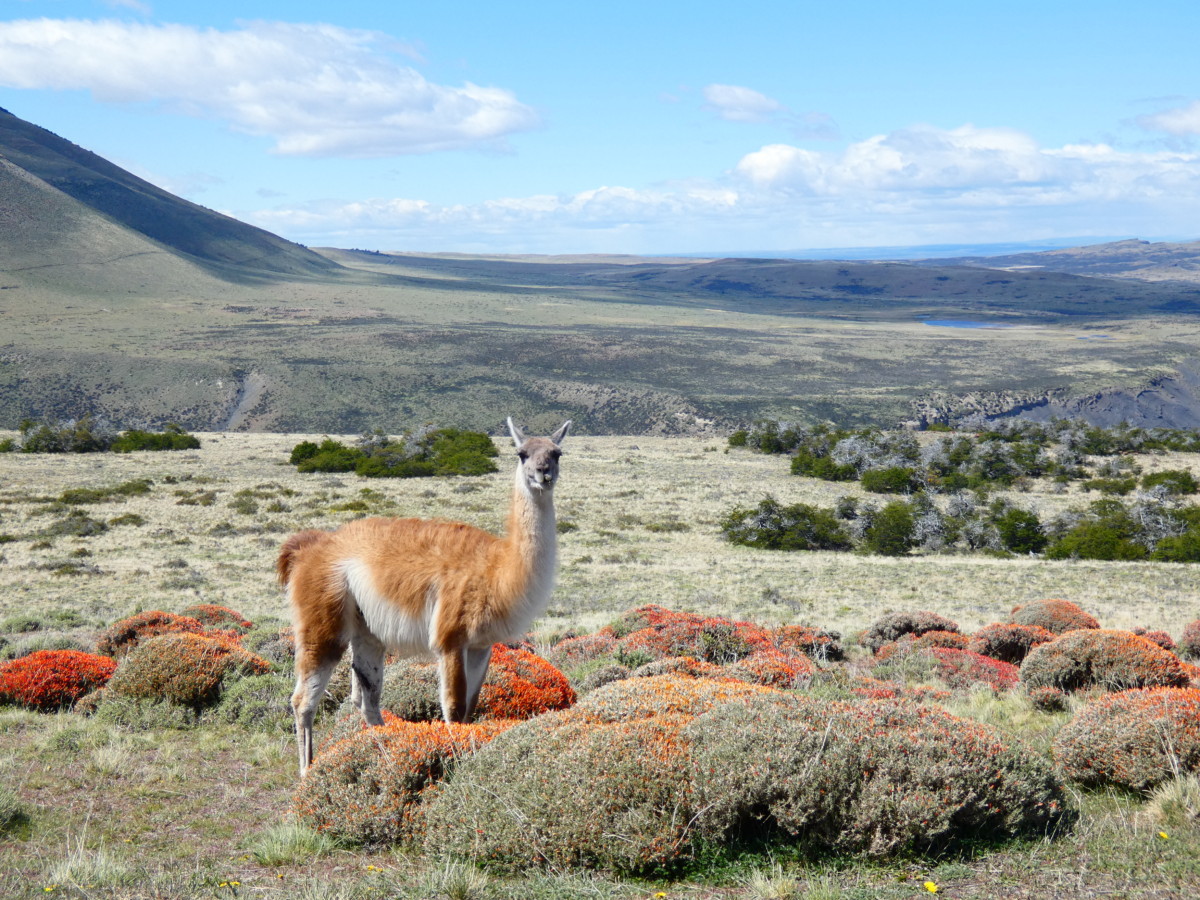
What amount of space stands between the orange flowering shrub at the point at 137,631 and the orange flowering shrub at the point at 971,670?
8.64 meters

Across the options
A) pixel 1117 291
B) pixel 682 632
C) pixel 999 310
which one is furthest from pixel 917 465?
pixel 1117 291

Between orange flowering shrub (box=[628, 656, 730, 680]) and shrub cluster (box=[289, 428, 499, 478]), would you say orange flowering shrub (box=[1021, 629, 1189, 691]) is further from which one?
shrub cluster (box=[289, 428, 499, 478])

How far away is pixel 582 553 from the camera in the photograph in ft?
78.0

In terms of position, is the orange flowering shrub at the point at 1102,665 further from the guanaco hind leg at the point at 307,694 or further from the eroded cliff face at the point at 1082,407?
the eroded cliff face at the point at 1082,407

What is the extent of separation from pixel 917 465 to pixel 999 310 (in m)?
146

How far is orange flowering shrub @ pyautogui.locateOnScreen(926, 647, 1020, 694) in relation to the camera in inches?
386

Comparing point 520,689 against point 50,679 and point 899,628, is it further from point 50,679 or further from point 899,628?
point 899,628

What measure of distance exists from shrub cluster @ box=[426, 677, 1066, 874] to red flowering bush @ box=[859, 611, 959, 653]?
805 cm

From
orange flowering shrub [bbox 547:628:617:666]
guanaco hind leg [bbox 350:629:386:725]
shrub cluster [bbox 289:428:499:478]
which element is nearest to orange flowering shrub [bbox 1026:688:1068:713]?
orange flowering shrub [bbox 547:628:617:666]

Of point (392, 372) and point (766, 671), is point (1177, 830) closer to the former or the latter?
point (766, 671)

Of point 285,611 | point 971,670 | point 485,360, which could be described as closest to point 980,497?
point 971,670

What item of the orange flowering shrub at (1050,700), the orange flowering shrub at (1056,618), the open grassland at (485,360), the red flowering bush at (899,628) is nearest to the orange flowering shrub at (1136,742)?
the orange flowering shrub at (1050,700)

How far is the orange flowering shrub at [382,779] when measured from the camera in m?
4.89

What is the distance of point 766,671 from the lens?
777 cm
